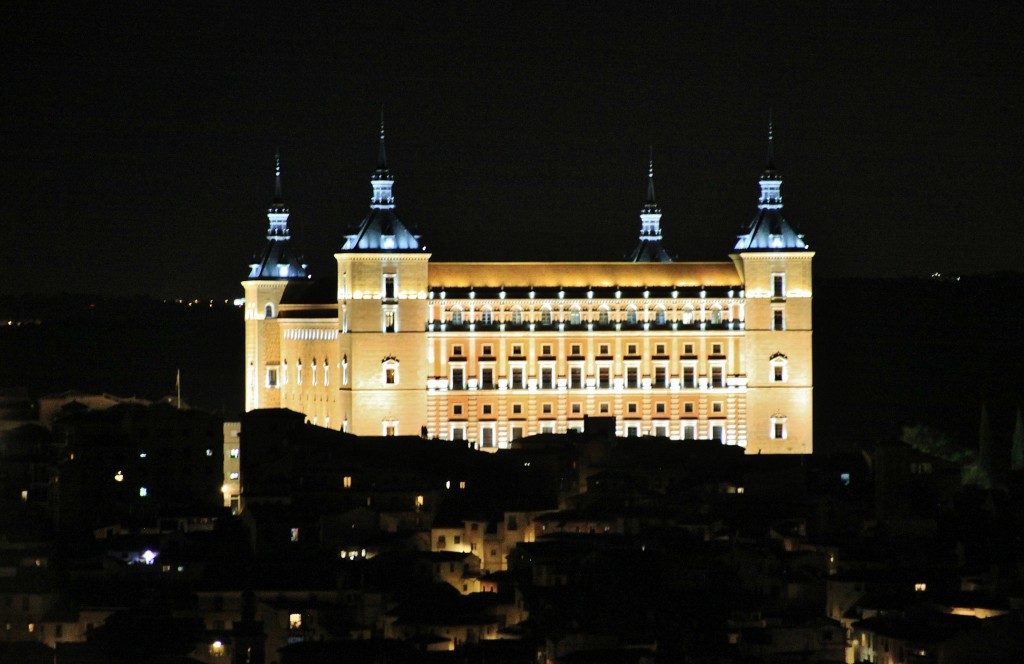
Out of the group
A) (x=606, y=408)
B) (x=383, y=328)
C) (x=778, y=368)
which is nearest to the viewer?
(x=383, y=328)

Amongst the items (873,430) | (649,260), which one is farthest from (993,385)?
(649,260)

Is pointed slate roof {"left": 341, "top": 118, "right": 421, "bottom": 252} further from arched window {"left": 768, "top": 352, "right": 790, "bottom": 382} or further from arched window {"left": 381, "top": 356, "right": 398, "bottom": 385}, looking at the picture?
arched window {"left": 768, "top": 352, "right": 790, "bottom": 382}

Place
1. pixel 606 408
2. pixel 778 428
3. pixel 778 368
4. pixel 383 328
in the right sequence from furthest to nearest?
pixel 606 408 → pixel 778 368 → pixel 778 428 → pixel 383 328

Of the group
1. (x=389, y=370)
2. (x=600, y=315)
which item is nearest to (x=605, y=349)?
(x=600, y=315)

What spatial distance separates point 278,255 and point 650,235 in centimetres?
1585

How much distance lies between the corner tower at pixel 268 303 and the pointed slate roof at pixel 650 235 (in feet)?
46.1

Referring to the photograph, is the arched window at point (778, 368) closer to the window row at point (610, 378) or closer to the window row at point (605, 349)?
the window row at point (610, 378)

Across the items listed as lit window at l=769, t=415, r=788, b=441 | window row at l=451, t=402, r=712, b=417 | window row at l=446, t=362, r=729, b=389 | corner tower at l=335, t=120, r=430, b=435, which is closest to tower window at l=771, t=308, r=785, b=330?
window row at l=446, t=362, r=729, b=389

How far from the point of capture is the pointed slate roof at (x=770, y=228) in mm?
111000

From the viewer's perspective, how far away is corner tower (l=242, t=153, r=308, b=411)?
11700 cm

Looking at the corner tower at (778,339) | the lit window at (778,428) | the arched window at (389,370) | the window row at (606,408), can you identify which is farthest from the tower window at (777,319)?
the arched window at (389,370)

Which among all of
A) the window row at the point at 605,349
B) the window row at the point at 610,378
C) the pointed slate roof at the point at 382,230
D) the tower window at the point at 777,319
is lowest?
the window row at the point at 610,378

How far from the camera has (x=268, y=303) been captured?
120 m

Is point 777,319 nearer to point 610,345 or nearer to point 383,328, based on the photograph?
point 610,345
